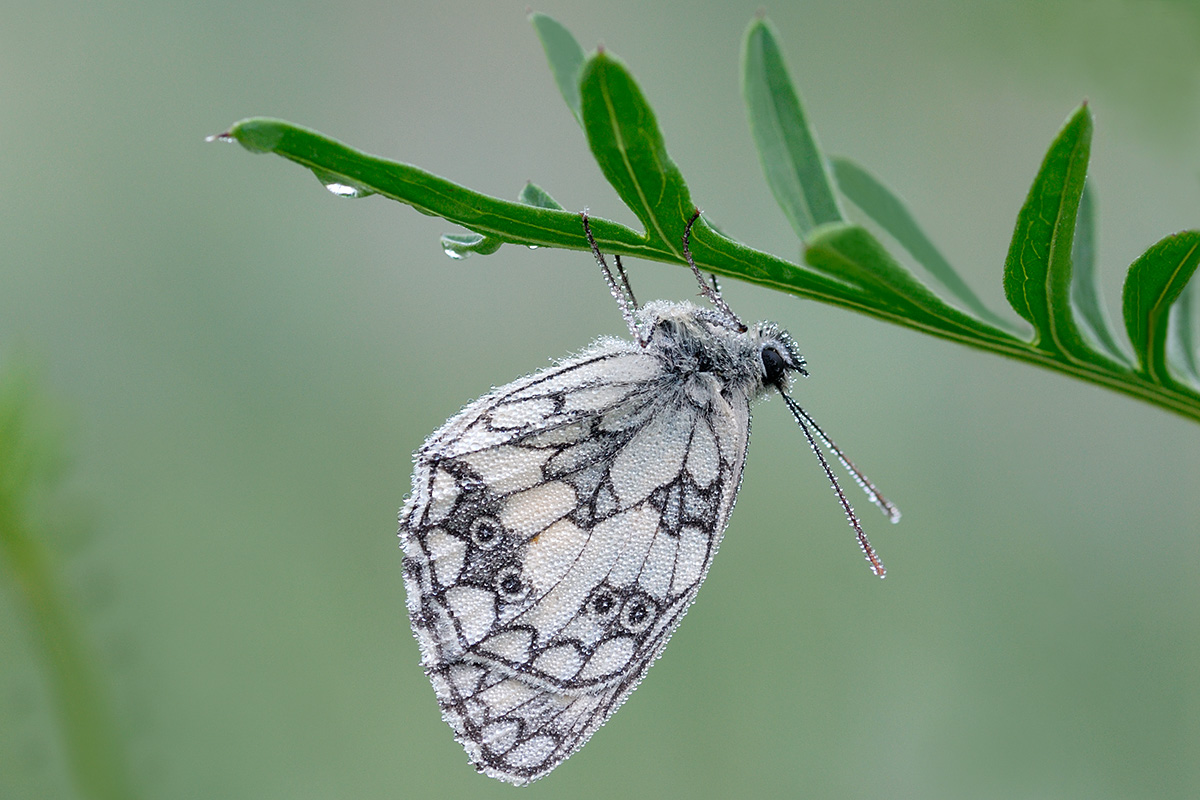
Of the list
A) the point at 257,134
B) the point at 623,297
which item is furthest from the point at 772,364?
the point at 257,134

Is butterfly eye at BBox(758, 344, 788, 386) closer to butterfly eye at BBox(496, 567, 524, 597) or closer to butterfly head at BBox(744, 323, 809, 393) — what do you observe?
butterfly head at BBox(744, 323, 809, 393)

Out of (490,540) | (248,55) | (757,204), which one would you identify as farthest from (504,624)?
(248,55)

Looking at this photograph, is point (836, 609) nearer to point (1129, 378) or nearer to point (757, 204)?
point (757, 204)

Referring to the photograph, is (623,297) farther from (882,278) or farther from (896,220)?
(882,278)

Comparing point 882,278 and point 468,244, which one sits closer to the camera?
point 882,278

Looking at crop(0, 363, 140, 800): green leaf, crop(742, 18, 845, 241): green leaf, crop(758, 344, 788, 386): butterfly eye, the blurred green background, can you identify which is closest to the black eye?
crop(758, 344, 788, 386): butterfly eye
